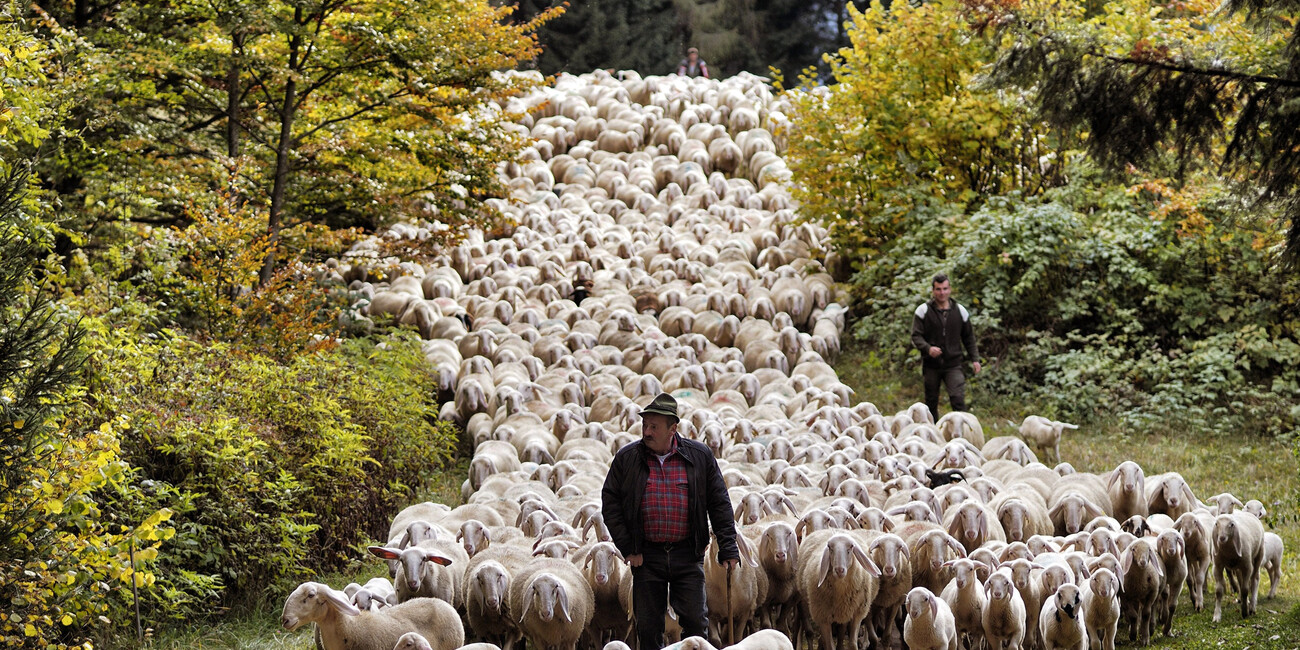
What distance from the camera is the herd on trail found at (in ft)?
27.0

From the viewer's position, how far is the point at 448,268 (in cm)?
2317

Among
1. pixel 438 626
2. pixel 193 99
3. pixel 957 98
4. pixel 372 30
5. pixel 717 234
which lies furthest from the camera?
pixel 717 234

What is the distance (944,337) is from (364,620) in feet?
31.4

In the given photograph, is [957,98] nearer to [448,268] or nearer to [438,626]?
[448,268]

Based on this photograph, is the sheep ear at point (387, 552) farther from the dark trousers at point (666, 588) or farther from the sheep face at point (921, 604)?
the sheep face at point (921, 604)

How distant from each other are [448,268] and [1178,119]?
16699mm

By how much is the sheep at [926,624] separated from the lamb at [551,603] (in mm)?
2210

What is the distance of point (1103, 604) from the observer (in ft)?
26.7

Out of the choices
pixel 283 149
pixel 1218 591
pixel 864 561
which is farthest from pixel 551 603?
pixel 283 149

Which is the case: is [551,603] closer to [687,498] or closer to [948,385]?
[687,498]

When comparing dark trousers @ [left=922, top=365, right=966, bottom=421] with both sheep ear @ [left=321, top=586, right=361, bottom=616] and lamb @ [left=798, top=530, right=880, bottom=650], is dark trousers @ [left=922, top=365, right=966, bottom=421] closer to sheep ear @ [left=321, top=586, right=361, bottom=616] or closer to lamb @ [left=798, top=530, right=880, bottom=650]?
lamb @ [left=798, top=530, right=880, bottom=650]

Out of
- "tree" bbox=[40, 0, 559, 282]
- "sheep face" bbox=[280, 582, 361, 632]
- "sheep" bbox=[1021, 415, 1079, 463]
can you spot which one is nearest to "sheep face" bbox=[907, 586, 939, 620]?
"sheep face" bbox=[280, 582, 361, 632]

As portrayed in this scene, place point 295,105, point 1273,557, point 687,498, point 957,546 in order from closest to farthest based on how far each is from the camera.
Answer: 1. point 687,498
2. point 957,546
3. point 1273,557
4. point 295,105

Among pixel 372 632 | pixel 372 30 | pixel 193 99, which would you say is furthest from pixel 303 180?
pixel 372 632
